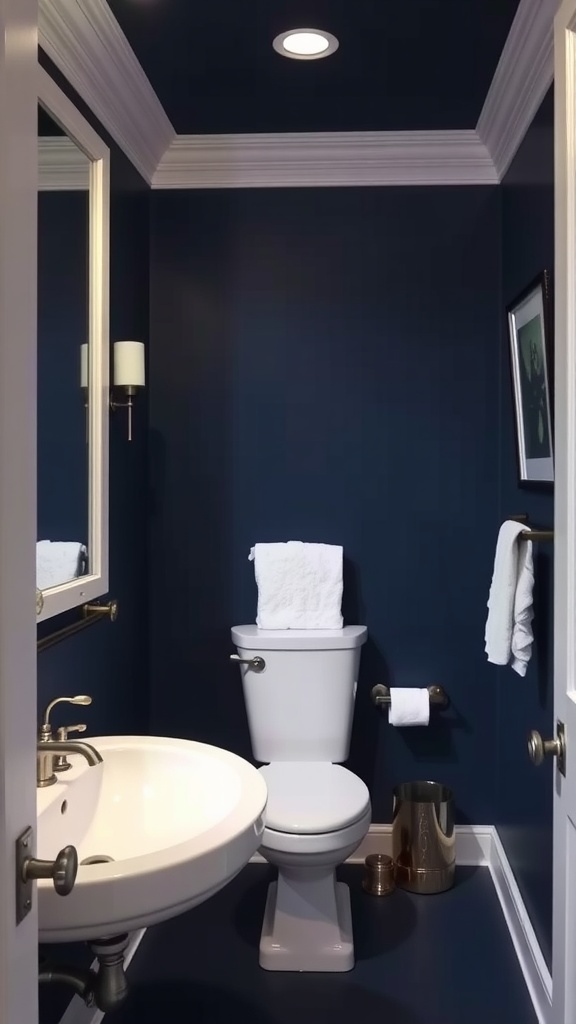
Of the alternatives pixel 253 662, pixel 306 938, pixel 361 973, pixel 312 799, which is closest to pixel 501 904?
pixel 361 973

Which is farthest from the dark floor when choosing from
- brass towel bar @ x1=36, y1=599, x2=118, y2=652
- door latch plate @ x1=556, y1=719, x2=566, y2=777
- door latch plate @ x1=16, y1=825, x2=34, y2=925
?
A: door latch plate @ x1=16, y1=825, x2=34, y2=925

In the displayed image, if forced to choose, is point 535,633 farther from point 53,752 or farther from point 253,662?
point 53,752

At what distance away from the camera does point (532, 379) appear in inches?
85.1

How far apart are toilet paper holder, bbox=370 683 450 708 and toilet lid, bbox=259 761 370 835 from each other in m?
0.30

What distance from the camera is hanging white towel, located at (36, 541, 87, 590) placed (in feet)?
5.57

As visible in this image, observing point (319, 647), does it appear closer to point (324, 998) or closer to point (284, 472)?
point (284, 472)

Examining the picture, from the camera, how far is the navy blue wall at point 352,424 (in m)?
2.67

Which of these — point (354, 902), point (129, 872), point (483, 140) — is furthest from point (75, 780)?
point (483, 140)

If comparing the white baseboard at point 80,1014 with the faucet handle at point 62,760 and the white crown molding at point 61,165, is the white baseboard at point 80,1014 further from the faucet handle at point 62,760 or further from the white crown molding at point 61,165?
the white crown molding at point 61,165

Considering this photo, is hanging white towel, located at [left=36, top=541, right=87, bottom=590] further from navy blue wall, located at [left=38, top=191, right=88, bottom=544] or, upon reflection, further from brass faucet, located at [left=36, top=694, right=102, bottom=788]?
brass faucet, located at [left=36, top=694, right=102, bottom=788]

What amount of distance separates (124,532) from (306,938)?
124 cm

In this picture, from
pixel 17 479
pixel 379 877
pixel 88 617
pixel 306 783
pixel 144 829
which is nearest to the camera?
pixel 17 479

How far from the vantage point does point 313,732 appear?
2.50 metres

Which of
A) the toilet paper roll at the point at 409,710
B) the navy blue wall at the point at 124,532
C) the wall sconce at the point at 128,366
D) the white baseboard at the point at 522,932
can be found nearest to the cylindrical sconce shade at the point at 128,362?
the wall sconce at the point at 128,366
